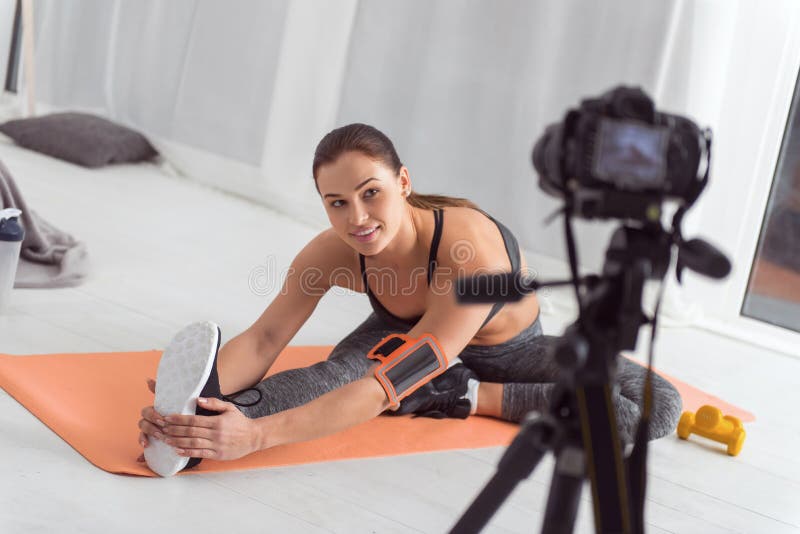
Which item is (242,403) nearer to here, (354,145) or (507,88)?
(354,145)

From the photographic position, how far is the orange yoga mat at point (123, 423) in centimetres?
180

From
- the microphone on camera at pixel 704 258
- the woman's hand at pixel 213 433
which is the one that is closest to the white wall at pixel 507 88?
the woman's hand at pixel 213 433

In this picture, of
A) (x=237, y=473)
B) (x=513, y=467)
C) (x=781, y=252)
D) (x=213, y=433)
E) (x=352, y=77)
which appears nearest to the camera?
(x=513, y=467)

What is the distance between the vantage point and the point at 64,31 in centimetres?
447

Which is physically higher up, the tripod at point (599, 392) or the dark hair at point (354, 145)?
the dark hair at point (354, 145)

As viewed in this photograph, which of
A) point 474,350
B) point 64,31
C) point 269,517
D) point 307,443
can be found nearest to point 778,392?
point 474,350

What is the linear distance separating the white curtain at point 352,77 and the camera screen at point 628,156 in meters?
2.27

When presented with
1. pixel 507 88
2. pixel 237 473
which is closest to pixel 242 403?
pixel 237 473

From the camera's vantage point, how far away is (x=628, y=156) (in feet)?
3.15

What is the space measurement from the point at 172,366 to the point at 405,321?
59 cm

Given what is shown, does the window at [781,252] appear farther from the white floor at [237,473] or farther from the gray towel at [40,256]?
the gray towel at [40,256]

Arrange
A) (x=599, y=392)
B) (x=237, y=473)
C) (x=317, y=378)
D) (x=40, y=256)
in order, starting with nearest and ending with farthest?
(x=599, y=392), (x=237, y=473), (x=317, y=378), (x=40, y=256)

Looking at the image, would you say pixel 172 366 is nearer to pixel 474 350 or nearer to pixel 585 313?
pixel 474 350

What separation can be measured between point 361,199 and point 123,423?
2.05ft
